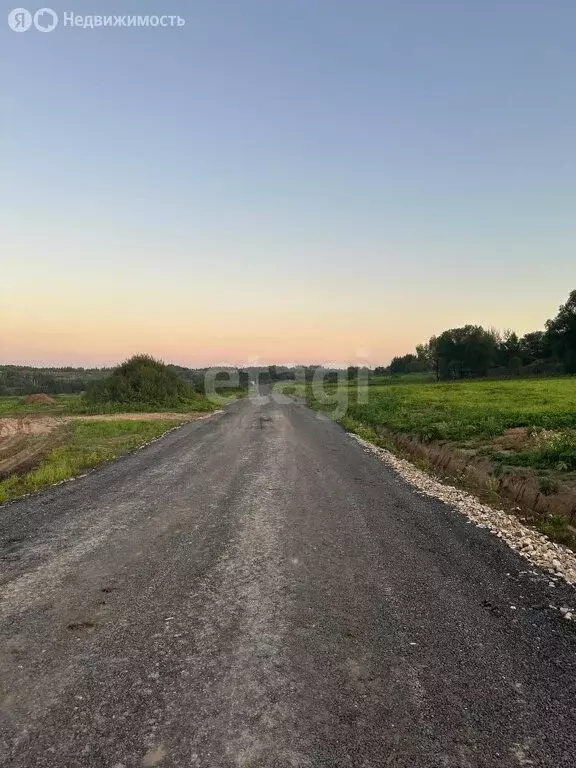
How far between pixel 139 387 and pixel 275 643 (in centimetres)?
4086

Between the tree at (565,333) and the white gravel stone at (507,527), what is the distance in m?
83.1

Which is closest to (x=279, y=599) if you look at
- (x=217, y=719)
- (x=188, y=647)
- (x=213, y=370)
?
(x=188, y=647)

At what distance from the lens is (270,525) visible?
8.61 meters

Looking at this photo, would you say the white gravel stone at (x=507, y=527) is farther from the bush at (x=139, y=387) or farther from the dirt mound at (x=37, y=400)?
the dirt mound at (x=37, y=400)

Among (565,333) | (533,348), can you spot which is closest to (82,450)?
(565,333)

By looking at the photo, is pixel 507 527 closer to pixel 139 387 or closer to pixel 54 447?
pixel 54 447

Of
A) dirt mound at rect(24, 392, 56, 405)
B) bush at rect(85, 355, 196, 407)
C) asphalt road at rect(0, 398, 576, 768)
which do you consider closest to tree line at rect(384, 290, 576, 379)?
bush at rect(85, 355, 196, 407)

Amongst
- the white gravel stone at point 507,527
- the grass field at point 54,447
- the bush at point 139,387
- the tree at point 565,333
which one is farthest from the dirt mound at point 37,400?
the tree at point 565,333

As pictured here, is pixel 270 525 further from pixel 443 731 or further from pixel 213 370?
pixel 213 370

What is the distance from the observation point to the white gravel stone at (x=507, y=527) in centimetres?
713

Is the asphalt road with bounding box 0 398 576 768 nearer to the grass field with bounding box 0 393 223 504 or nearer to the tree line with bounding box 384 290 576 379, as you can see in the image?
the grass field with bounding box 0 393 223 504

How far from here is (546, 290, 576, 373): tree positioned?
8381 cm

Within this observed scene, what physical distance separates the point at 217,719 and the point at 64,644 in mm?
1983

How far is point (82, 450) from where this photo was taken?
17.5m
